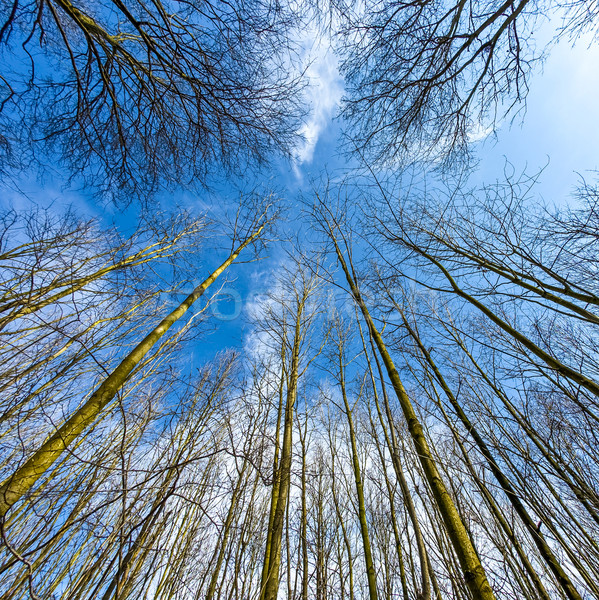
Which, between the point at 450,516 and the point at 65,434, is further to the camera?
the point at 65,434

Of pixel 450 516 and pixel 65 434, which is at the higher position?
pixel 65 434

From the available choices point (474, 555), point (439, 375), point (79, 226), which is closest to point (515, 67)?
point (439, 375)

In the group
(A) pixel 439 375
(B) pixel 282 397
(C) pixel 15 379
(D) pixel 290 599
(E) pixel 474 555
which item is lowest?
(E) pixel 474 555

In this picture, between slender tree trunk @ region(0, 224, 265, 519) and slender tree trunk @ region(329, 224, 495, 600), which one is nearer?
slender tree trunk @ region(329, 224, 495, 600)

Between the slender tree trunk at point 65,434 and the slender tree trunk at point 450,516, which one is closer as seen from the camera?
the slender tree trunk at point 450,516

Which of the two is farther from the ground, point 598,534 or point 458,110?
point 458,110

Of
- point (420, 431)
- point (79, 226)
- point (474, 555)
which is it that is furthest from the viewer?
point (79, 226)

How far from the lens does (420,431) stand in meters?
1.88

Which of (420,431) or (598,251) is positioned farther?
(598,251)

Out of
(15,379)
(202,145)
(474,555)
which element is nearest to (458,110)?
(202,145)

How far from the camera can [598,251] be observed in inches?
127

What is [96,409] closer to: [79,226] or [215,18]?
[79,226]

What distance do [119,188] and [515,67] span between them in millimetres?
5572

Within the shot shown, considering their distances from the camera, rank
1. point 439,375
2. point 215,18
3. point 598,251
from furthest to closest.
Result: point 598,251, point 215,18, point 439,375
